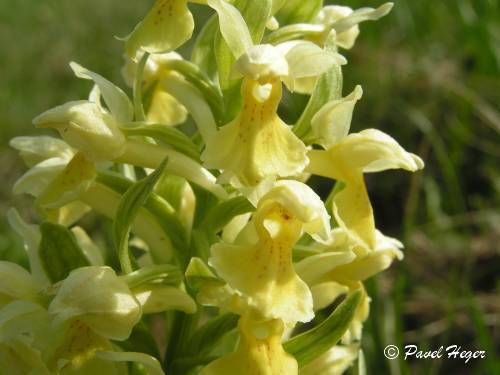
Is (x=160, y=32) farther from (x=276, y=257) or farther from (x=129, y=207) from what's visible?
(x=276, y=257)

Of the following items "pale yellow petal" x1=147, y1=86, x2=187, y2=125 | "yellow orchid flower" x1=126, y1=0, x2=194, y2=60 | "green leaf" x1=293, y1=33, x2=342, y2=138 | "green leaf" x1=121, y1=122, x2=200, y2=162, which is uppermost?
"yellow orchid flower" x1=126, y1=0, x2=194, y2=60

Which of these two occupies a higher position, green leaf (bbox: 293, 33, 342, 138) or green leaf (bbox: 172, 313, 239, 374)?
green leaf (bbox: 293, 33, 342, 138)

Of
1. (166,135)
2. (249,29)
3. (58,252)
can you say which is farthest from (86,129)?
(249,29)

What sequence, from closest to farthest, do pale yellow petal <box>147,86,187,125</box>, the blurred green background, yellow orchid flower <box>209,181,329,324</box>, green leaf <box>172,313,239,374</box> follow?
yellow orchid flower <box>209,181,329,324</box> < green leaf <box>172,313,239,374</box> < pale yellow petal <box>147,86,187,125</box> < the blurred green background

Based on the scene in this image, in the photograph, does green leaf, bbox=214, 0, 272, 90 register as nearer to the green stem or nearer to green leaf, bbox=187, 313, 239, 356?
the green stem

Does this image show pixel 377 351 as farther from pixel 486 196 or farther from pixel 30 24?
pixel 30 24

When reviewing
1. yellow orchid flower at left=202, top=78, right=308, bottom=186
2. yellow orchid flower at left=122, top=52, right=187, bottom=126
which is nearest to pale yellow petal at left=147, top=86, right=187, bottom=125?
yellow orchid flower at left=122, top=52, right=187, bottom=126

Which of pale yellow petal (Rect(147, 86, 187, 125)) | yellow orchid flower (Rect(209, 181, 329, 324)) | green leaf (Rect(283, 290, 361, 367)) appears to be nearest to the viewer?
yellow orchid flower (Rect(209, 181, 329, 324))
